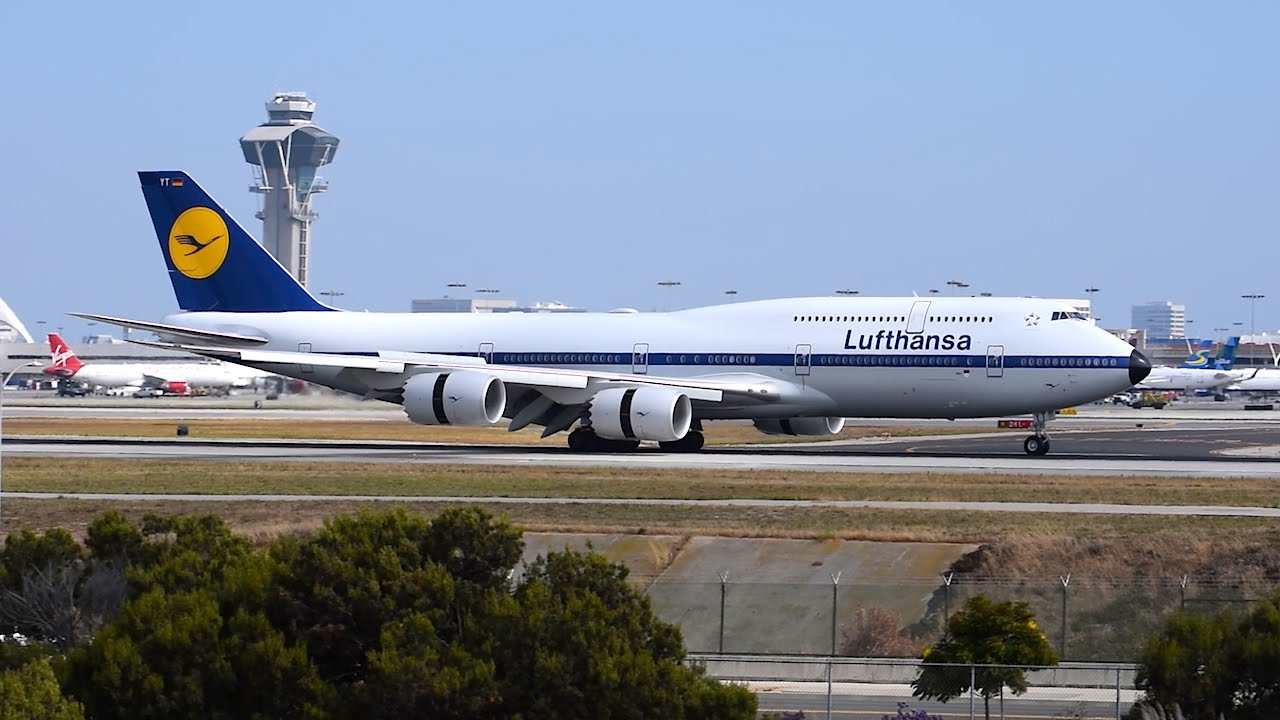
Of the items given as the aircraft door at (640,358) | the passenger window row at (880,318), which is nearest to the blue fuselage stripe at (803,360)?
the aircraft door at (640,358)

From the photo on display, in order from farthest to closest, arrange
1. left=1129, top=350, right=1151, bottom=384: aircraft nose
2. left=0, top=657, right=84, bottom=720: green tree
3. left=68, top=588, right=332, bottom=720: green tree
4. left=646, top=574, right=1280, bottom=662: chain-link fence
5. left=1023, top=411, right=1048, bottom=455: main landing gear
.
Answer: left=1023, top=411, right=1048, bottom=455: main landing gear
left=1129, top=350, right=1151, bottom=384: aircraft nose
left=646, top=574, right=1280, bottom=662: chain-link fence
left=68, top=588, right=332, bottom=720: green tree
left=0, top=657, right=84, bottom=720: green tree

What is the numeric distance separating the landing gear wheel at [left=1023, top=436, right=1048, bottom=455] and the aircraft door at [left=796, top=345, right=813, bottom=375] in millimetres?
6680

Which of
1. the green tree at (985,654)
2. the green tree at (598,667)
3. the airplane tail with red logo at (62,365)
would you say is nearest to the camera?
the green tree at (598,667)

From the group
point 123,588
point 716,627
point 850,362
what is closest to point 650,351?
point 850,362

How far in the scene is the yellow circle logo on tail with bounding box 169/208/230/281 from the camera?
5394 cm

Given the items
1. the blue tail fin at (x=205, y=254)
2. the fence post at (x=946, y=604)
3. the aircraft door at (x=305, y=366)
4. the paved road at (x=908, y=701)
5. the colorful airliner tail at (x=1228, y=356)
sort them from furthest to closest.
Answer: the colorful airliner tail at (x=1228, y=356) < the blue tail fin at (x=205, y=254) < the aircraft door at (x=305, y=366) < the fence post at (x=946, y=604) < the paved road at (x=908, y=701)

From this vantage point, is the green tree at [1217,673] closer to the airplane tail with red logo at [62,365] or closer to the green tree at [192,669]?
the green tree at [192,669]

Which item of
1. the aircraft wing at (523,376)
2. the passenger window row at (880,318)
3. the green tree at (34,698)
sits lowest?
the green tree at (34,698)

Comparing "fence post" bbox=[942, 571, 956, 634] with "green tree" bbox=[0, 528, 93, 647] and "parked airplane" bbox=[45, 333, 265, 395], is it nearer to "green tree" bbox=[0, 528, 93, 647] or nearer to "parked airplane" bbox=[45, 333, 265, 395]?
"green tree" bbox=[0, 528, 93, 647]

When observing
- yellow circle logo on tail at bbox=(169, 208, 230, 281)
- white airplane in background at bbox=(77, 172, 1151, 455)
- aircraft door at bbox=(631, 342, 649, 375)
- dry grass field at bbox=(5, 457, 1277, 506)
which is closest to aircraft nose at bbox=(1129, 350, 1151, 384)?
white airplane in background at bbox=(77, 172, 1151, 455)

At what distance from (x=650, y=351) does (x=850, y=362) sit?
6.15 meters

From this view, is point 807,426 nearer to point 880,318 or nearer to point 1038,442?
point 880,318

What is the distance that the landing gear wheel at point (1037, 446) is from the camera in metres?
49.0

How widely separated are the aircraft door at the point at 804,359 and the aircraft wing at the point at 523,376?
0.77m
